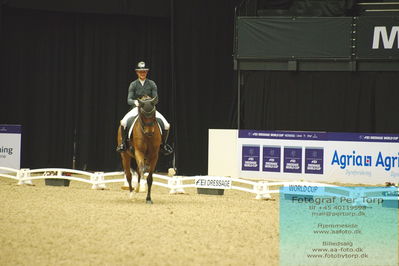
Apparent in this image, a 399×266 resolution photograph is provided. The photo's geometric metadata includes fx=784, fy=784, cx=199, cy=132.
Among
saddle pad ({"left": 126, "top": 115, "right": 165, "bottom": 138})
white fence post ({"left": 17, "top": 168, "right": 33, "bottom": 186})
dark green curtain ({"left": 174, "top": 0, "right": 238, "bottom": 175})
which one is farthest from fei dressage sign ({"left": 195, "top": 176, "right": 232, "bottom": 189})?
dark green curtain ({"left": 174, "top": 0, "right": 238, "bottom": 175})

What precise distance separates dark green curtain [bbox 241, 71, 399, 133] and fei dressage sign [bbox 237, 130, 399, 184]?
1.79 metres

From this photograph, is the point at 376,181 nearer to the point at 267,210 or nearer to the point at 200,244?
the point at 267,210

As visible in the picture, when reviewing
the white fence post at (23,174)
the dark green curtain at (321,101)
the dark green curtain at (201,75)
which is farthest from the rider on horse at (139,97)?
the dark green curtain at (201,75)

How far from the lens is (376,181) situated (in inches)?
689

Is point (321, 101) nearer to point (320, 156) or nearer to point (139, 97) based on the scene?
point (320, 156)

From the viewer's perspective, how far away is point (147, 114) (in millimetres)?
12758

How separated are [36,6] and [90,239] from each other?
1463cm

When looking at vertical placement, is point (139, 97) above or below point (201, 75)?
below

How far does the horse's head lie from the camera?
12703mm

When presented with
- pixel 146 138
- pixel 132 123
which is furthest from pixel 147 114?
pixel 132 123

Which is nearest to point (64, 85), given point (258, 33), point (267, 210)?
point (258, 33)

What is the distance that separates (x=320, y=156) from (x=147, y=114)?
6512 millimetres

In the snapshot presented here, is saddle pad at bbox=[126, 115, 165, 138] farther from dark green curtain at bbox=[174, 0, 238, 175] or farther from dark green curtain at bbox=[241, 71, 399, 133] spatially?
dark green curtain at bbox=[174, 0, 238, 175]

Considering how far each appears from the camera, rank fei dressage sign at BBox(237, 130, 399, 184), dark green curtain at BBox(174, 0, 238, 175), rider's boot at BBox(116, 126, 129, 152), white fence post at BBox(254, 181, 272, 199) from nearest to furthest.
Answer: rider's boot at BBox(116, 126, 129, 152) → white fence post at BBox(254, 181, 272, 199) → fei dressage sign at BBox(237, 130, 399, 184) → dark green curtain at BBox(174, 0, 238, 175)
